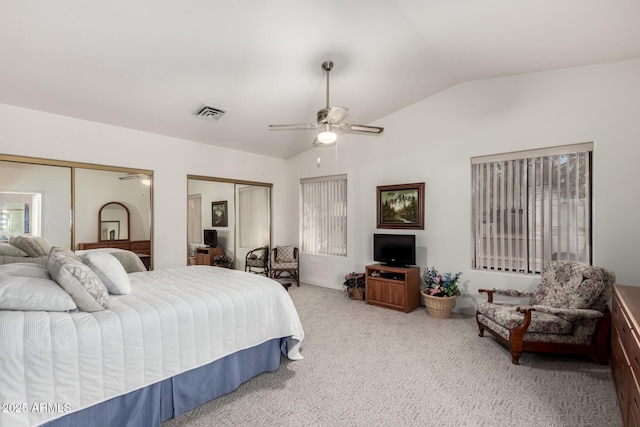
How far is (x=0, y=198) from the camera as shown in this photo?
3.28 meters

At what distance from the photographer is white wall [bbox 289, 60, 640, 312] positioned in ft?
10.5

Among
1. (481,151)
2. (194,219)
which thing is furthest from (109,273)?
(481,151)

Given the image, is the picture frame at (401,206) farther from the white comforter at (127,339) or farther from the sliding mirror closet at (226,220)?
the white comforter at (127,339)

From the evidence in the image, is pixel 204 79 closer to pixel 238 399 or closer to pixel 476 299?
Answer: pixel 238 399

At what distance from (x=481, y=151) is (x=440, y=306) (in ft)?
6.96

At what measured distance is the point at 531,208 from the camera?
12.4 feet

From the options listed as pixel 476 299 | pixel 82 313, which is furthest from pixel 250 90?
pixel 476 299

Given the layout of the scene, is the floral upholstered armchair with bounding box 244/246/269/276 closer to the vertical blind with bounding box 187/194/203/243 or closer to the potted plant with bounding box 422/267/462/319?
the vertical blind with bounding box 187/194/203/243

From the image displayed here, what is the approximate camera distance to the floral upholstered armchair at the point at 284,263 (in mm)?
5872

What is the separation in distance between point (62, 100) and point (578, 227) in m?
5.92

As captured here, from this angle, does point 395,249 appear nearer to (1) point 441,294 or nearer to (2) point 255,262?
(1) point 441,294

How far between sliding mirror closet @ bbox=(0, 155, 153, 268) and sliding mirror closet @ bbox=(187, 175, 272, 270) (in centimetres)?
75

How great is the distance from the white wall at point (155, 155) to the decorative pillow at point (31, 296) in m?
2.45

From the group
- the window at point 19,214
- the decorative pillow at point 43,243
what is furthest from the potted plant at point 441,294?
the window at point 19,214
